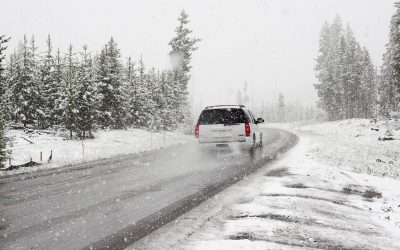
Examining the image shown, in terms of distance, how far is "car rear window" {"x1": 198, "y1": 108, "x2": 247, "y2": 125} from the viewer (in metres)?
17.1

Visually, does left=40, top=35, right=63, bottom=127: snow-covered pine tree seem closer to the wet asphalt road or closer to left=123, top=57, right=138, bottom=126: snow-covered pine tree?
left=123, top=57, right=138, bottom=126: snow-covered pine tree

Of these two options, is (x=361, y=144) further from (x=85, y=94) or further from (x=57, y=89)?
(x=57, y=89)

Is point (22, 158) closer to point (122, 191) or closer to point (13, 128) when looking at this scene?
point (13, 128)

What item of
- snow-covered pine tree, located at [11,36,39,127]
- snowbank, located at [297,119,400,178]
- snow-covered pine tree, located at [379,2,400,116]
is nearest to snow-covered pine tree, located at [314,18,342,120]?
snow-covered pine tree, located at [379,2,400,116]

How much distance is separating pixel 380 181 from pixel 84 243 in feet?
28.8

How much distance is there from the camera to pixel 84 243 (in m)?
5.29

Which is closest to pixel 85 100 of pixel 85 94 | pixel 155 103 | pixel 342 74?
pixel 85 94

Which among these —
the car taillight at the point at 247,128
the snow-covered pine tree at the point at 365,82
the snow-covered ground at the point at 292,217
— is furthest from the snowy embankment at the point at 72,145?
the snow-covered pine tree at the point at 365,82

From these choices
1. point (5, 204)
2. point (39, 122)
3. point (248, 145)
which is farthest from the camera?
point (39, 122)

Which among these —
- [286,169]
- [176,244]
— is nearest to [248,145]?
[286,169]

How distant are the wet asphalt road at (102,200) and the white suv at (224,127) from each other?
2.90m

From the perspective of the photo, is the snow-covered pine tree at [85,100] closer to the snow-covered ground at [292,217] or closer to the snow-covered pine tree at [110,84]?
the snow-covered pine tree at [110,84]

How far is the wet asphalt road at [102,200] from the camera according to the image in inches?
220

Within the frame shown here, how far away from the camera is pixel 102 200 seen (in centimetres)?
794
